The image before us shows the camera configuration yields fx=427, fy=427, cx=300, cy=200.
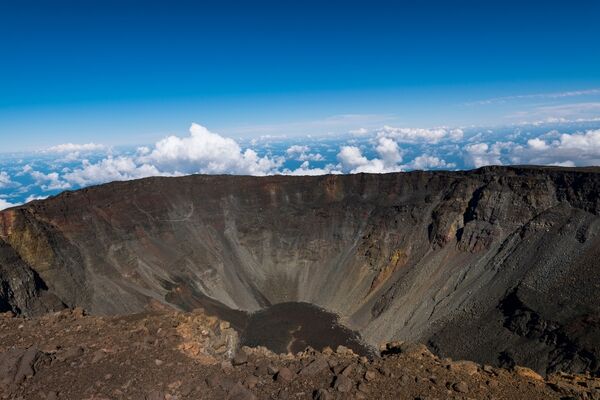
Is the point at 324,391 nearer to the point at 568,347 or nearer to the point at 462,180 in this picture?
the point at 568,347

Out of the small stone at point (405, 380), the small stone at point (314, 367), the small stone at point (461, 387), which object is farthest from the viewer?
the small stone at point (314, 367)

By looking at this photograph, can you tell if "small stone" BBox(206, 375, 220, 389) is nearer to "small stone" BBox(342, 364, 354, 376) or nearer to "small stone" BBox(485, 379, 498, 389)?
"small stone" BBox(342, 364, 354, 376)

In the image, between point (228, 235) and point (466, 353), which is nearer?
point (466, 353)

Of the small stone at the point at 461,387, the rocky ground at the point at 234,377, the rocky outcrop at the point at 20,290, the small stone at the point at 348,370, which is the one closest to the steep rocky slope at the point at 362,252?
the rocky outcrop at the point at 20,290

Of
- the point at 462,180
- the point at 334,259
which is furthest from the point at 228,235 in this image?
the point at 462,180

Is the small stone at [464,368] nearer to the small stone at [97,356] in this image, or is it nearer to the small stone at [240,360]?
the small stone at [240,360]
